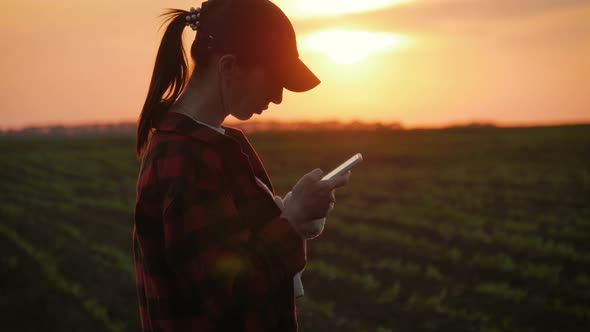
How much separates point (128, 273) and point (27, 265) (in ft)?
4.49

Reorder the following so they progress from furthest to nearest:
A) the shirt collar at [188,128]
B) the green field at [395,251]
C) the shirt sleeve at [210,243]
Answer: the green field at [395,251] → the shirt collar at [188,128] → the shirt sleeve at [210,243]

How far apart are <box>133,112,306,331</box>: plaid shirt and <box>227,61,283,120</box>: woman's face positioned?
0.12 meters

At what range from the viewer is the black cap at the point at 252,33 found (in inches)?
70.3

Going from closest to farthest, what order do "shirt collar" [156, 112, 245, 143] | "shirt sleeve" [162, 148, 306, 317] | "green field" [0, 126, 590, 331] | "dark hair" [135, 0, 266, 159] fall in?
"shirt sleeve" [162, 148, 306, 317]
"shirt collar" [156, 112, 245, 143]
"dark hair" [135, 0, 266, 159]
"green field" [0, 126, 590, 331]

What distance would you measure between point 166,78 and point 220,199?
50 centimetres

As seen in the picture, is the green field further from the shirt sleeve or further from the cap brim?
the shirt sleeve

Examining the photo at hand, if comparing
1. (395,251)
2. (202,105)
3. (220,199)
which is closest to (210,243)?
(220,199)

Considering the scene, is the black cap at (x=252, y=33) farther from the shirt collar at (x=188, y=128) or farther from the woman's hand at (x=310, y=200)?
the woman's hand at (x=310, y=200)

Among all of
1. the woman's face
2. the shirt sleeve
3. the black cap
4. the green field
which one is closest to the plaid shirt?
the shirt sleeve

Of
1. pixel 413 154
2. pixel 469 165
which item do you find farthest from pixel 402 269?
pixel 413 154

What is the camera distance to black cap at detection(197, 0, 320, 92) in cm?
179

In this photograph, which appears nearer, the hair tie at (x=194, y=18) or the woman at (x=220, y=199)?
the woman at (x=220, y=199)

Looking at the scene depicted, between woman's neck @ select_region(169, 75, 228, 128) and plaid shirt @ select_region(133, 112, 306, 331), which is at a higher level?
woman's neck @ select_region(169, 75, 228, 128)

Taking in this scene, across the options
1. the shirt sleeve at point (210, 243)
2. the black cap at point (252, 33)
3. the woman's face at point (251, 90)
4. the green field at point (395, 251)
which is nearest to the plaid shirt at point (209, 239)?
the shirt sleeve at point (210, 243)
